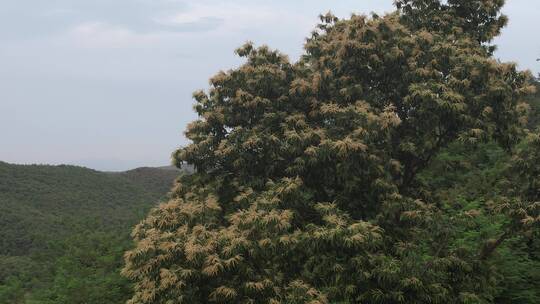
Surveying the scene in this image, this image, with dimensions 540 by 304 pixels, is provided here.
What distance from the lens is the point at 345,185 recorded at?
12242mm

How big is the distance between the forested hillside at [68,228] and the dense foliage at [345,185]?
5760 millimetres

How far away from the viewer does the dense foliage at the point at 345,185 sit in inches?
422

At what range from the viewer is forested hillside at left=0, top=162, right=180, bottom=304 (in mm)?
17280

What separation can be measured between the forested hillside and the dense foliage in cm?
576

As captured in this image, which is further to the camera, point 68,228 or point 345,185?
point 68,228

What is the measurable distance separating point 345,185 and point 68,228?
25538 mm

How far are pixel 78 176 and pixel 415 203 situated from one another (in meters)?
47.4

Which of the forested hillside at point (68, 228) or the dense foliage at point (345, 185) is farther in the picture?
the forested hillside at point (68, 228)

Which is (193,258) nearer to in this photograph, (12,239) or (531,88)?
(531,88)

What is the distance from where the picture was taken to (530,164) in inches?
451

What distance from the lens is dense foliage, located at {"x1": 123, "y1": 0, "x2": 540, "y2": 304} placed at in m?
10.7

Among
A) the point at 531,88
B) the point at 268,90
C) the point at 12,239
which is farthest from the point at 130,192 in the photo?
the point at 531,88

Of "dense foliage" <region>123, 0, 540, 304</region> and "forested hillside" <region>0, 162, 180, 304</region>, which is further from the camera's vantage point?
"forested hillside" <region>0, 162, 180, 304</region>

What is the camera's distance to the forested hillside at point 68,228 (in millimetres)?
17280
